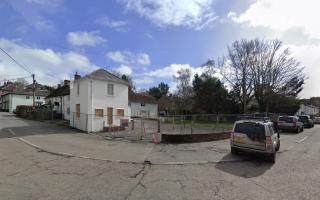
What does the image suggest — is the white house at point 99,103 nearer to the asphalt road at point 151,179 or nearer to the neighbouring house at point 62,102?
the neighbouring house at point 62,102

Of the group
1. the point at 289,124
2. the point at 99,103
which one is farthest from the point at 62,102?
the point at 289,124

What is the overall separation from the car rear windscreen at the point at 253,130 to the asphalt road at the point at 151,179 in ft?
3.79

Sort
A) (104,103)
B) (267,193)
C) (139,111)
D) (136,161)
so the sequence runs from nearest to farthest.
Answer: (267,193) → (136,161) → (104,103) → (139,111)

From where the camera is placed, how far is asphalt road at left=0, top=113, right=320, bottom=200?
260 inches

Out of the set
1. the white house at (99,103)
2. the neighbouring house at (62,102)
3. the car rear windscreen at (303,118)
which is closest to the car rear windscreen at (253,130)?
the white house at (99,103)

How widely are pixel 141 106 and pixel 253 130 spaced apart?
47.5 meters

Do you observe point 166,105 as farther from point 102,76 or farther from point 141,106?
point 102,76

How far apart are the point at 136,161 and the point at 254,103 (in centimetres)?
4240

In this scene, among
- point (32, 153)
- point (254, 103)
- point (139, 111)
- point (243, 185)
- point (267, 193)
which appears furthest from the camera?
point (139, 111)

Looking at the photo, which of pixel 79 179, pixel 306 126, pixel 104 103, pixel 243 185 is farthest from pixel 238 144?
pixel 306 126

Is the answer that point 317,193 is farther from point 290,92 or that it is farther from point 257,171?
point 290,92

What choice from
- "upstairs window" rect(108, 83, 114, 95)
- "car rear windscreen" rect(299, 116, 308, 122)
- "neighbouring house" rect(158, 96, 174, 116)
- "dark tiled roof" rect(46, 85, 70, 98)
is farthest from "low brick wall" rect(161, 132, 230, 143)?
"neighbouring house" rect(158, 96, 174, 116)

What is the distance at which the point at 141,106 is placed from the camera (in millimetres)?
58406

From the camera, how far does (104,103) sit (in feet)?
83.4
